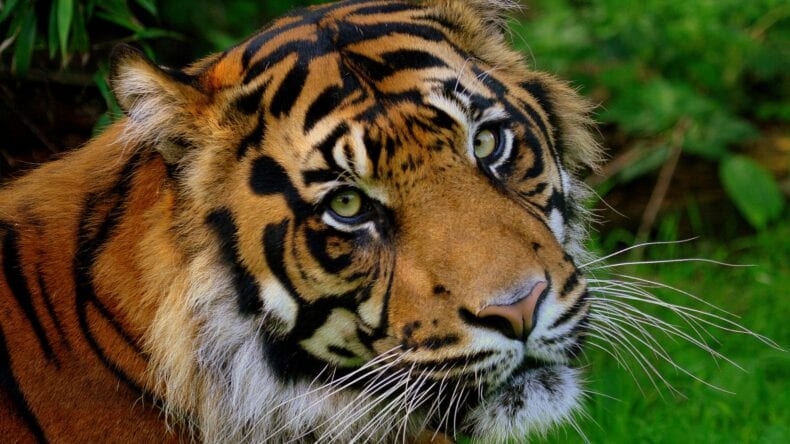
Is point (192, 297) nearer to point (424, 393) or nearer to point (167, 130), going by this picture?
point (167, 130)

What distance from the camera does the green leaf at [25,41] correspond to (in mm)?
3195

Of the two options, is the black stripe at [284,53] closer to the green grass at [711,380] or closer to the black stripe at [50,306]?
the black stripe at [50,306]

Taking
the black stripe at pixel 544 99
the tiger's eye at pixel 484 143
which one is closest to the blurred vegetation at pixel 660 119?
the black stripe at pixel 544 99

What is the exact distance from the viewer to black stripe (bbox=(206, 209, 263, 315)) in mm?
2361

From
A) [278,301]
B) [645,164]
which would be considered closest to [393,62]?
[278,301]

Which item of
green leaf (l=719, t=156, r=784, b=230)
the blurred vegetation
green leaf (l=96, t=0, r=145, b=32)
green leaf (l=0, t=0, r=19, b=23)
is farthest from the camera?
green leaf (l=719, t=156, r=784, b=230)

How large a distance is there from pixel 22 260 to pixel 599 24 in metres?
3.78

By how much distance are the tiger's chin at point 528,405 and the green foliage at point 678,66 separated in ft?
8.55

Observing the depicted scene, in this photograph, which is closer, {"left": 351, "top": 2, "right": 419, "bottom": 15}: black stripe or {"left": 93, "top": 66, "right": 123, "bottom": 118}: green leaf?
{"left": 351, "top": 2, "right": 419, "bottom": 15}: black stripe

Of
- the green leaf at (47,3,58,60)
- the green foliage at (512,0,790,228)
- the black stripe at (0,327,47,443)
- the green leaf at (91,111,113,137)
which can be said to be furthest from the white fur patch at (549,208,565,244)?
the green foliage at (512,0,790,228)

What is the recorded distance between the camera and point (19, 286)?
94.9 inches

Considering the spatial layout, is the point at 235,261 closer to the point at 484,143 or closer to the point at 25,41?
the point at 484,143

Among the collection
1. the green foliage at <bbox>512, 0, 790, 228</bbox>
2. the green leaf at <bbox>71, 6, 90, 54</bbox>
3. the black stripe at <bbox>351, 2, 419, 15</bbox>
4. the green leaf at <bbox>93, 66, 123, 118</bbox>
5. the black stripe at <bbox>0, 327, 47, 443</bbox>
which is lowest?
the black stripe at <bbox>0, 327, 47, 443</bbox>

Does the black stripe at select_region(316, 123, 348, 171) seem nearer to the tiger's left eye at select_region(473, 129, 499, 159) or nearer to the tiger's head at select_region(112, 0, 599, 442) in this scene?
the tiger's head at select_region(112, 0, 599, 442)
